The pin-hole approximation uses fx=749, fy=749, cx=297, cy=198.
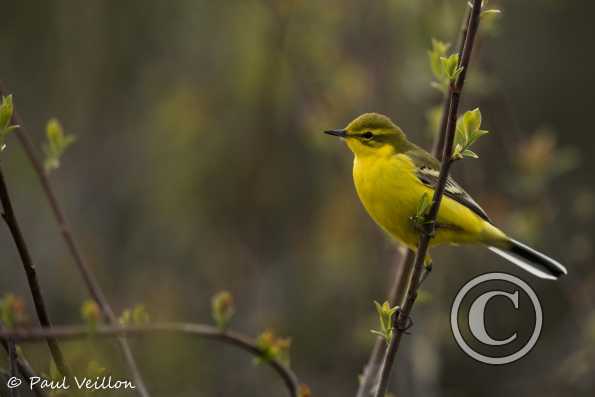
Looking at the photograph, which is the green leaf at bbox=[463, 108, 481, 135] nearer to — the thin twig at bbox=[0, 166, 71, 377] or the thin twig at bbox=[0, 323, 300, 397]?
the thin twig at bbox=[0, 323, 300, 397]

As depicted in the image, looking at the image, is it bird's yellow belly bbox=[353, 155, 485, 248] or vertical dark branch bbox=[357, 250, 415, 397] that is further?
bird's yellow belly bbox=[353, 155, 485, 248]

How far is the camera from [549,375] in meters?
6.59

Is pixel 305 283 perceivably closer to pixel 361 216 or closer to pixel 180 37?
pixel 361 216

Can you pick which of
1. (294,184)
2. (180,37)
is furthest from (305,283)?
(180,37)

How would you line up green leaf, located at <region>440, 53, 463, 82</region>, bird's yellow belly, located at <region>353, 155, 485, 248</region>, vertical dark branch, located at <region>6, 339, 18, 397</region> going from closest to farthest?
vertical dark branch, located at <region>6, 339, 18, 397</region>, green leaf, located at <region>440, 53, 463, 82</region>, bird's yellow belly, located at <region>353, 155, 485, 248</region>

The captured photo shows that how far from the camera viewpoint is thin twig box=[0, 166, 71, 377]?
8.21 feet

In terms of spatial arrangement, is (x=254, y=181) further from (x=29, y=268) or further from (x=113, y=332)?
(x=113, y=332)

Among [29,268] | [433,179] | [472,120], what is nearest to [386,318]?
[472,120]

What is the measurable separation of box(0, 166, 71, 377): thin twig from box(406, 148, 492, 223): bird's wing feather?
2.57 meters

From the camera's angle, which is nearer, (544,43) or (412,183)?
(412,183)

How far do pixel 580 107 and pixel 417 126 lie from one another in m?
2.92

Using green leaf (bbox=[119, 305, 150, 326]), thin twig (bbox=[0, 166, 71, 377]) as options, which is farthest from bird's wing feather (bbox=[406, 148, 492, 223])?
thin twig (bbox=[0, 166, 71, 377])

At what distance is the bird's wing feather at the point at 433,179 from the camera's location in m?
4.57

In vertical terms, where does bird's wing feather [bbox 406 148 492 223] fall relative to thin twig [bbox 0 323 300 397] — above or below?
above
